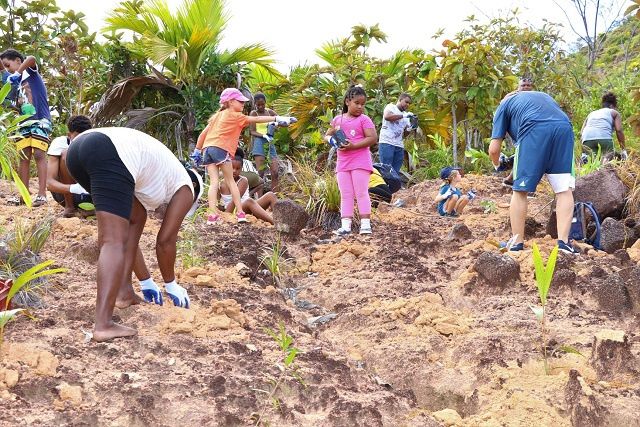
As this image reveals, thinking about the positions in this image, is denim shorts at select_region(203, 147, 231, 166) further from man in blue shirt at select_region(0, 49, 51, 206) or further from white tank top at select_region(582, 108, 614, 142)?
white tank top at select_region(582, 108, 614, 142)

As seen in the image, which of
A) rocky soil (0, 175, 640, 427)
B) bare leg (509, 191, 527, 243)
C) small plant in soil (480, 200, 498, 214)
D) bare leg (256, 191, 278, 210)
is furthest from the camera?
small plant in soil (480, 200, 498, 214)

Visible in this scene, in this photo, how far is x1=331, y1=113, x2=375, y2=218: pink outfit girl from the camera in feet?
21.9

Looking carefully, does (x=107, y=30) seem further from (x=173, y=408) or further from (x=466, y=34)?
(x=173, y=408)

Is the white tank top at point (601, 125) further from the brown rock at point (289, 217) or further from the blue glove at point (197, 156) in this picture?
the blue glove at point (197, 156)

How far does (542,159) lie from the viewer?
5.51 meters

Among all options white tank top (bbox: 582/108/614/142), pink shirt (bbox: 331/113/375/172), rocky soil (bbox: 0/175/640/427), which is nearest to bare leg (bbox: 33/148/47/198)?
rocky soil (bbox: 0/175/640/427)

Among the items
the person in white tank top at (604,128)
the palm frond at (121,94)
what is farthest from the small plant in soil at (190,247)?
the palm frond at (121,94)

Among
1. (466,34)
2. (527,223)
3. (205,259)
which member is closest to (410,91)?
(466,34)

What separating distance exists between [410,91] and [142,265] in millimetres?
8438

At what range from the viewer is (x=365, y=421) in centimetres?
295

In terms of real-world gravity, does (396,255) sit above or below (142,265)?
below

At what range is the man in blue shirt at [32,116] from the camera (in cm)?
655

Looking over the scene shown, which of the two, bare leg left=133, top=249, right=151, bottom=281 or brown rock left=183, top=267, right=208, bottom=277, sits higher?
bare leg left=133, top=249, right=151, bottom=281

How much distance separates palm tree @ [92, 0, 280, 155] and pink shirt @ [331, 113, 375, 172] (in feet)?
18.3
